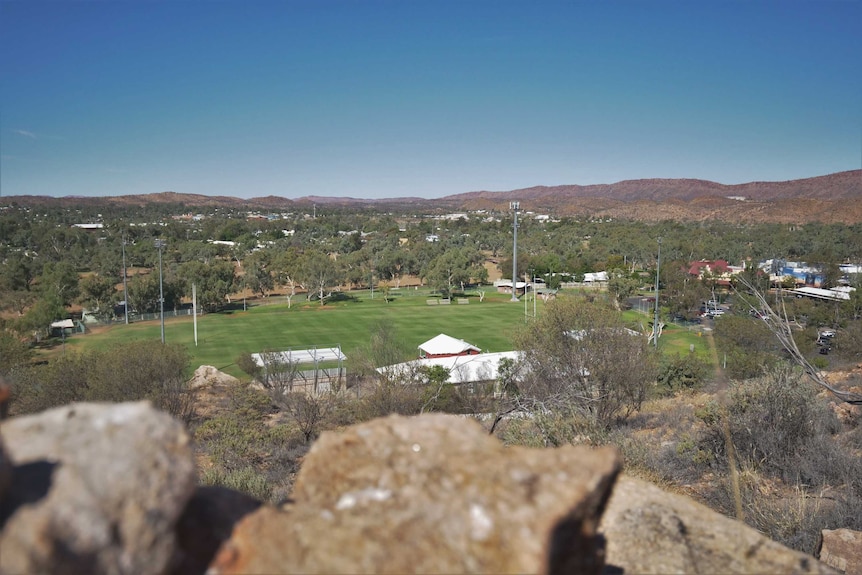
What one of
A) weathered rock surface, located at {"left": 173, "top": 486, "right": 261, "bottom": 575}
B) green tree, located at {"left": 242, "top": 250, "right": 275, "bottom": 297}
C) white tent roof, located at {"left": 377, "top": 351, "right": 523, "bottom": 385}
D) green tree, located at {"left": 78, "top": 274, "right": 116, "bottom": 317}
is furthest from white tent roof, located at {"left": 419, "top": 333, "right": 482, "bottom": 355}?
green tree, located at {"left": 242, "top": 250, "right": 275, "bottom": 297}

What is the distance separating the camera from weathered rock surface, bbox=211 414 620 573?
2508 millimetres

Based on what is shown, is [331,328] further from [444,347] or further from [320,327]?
[444,347]

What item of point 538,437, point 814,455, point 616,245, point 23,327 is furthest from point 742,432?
point 616,245

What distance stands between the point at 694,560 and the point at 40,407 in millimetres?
23048

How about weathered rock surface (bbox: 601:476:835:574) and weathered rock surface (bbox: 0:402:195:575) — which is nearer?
weathered rock surface (bbox: 0:402:195:575)

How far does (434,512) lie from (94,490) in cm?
137

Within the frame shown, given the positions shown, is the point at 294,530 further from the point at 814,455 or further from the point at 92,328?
the point at 92,328

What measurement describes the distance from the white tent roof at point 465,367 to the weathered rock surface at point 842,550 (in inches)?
645

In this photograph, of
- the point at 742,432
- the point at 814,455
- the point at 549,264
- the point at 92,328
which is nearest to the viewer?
the point at 814,455

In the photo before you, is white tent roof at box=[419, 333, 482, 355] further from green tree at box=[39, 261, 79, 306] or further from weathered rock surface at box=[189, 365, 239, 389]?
green tree at box=[39, 261, 79, 306]

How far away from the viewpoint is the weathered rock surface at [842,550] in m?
6.35

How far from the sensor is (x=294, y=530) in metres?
2.73

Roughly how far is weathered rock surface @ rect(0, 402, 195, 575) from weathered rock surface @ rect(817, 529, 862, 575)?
6.97m

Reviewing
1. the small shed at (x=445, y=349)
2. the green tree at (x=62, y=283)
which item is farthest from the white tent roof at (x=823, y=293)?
the green tree at (x=62, y=283)
